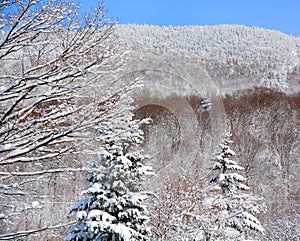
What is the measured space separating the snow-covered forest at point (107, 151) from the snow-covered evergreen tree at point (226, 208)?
0.11 feet

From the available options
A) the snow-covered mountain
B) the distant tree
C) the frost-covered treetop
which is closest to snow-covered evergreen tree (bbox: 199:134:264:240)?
the frost-covered treetop

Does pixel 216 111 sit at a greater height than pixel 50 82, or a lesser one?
greater

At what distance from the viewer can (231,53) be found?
62625 millimetres

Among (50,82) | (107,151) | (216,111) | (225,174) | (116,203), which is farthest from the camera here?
(216,111)

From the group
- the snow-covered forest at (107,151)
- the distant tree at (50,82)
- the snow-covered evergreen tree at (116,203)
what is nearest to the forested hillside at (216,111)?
the snow-covered forest at (107,151)

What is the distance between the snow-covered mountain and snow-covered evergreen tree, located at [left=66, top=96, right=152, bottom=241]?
36145 millimetres

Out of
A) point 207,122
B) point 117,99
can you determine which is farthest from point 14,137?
point 207,122

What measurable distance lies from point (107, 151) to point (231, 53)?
2409 inches

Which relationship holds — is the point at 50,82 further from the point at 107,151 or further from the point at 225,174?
the point at 225,174

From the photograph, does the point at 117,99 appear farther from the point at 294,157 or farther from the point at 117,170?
the point at 294,157

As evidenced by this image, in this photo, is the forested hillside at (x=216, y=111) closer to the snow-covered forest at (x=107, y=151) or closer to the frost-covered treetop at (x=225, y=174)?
the snow-covered forest at (x=107, y=151)

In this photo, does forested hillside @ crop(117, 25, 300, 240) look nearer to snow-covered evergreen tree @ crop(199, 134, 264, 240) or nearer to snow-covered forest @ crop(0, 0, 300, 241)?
snow-covered forest @ crop(0, 0, 300, 241)

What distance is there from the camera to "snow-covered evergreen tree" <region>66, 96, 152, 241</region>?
8.45 m

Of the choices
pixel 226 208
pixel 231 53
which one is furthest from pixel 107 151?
pixel 231 53
